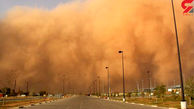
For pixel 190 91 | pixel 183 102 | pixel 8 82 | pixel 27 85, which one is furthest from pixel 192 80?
pixel 27 85

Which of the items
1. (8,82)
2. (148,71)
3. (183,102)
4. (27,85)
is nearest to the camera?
(183,102)

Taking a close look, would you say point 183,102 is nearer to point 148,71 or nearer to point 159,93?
point 159,93

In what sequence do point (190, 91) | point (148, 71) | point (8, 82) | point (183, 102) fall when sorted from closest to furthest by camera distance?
point (183, 102) < point (190, 91) < point (8, 82) < point (148, 71)

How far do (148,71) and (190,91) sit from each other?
70683 millimetres

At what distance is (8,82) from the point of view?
131ft

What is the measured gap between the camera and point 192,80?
30344 millimetres

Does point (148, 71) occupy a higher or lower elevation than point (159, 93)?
higher

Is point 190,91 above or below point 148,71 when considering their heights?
below

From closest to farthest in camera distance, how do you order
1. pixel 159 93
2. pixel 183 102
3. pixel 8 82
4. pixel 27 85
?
pixel 183 102 < pixel 8 82 < pixel 159 93 < pixel 27 85

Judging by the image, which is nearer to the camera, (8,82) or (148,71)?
(8,82)

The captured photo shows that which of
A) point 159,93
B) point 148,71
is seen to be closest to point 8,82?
point 159,93

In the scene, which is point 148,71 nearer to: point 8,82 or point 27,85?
point 8,82

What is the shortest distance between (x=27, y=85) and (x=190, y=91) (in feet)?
415

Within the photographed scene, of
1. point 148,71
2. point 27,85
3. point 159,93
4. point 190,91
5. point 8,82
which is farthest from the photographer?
point 27,85
